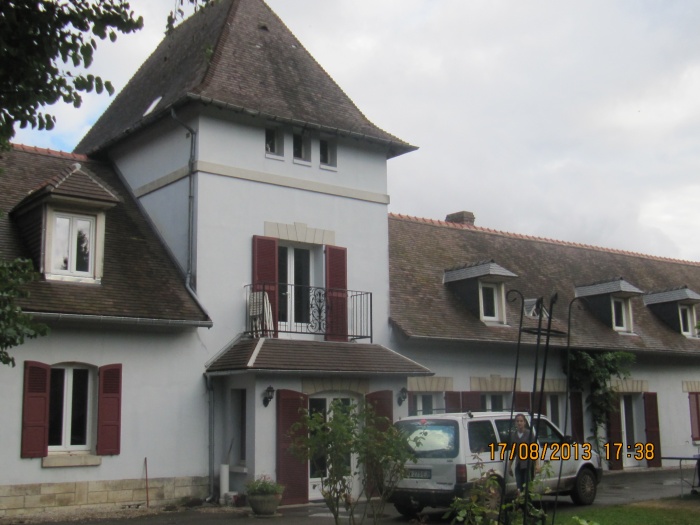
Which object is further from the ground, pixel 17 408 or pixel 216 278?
pixel 216 278

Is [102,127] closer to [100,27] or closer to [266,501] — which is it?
[266,501]

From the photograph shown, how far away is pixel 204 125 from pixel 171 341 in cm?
415

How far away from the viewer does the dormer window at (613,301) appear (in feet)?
78.0

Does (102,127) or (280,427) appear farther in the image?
(102,127)

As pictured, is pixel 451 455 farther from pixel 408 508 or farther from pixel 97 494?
pixel 97 494

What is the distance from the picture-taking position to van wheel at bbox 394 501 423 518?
13.5m

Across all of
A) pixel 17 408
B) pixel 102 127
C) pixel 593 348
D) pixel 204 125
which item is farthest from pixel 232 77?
pixel 593 348

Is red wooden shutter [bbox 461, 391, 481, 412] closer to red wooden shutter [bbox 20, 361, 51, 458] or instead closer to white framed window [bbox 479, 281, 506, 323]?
white framed window [bbox 479, 281, 506, 323]

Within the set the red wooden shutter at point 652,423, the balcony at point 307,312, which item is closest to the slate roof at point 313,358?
the balcony at point 307,312

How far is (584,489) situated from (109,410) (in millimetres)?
8150

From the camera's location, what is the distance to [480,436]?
44.2 ft

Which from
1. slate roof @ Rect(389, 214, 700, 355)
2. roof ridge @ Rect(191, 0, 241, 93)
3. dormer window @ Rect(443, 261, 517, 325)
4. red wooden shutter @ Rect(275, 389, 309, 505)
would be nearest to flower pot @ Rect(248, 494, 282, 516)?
red wooden shutter @ Rect(275, 389, 309, 505)

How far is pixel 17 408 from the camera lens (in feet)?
44.6

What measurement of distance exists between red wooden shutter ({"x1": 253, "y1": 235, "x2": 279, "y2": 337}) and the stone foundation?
3432mm
